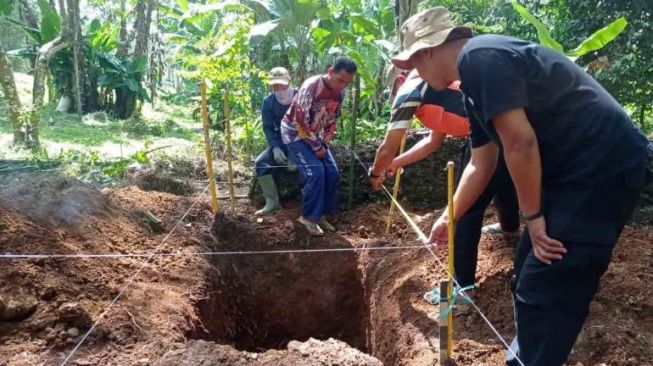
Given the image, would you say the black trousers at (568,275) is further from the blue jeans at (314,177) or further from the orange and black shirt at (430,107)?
the blue jeans at (314,177)

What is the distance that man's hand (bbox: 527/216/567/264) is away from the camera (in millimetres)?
1916

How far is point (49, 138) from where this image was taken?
11.2m

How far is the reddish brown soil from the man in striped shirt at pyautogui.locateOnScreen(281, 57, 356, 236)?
0.29 m

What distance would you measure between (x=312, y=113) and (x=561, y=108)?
3441 millimetres

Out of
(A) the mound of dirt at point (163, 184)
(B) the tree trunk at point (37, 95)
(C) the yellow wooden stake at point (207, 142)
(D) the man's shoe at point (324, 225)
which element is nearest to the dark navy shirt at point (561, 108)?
(C) the yellow wooden stake at point (207, 142)

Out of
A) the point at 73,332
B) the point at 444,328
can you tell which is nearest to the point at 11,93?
the point at 73,332

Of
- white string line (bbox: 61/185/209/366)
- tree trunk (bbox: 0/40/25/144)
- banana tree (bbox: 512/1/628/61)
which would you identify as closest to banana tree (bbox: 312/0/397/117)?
banana tree (bbox: 512/1/628/61)

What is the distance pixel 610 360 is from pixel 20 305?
3.21m

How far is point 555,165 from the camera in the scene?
195 cm

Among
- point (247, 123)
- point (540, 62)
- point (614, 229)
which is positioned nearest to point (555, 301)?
point (614, 229)

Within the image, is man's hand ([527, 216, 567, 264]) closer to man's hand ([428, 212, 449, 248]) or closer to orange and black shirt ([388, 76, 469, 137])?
man's hand ([428, 212, 449, 248])

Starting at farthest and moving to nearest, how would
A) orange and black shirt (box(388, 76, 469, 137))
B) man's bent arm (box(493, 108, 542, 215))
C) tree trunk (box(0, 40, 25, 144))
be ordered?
tree trunk (box(0, 40, 25, 144)), orange and black shirt (box(388, 76, 469, 137)), man's bent arm (box(493, 108, 542, 215))

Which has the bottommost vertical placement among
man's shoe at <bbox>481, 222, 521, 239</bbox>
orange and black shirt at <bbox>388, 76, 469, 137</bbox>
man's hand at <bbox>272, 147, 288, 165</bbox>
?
man's shoe at <bbox>481, 222, 521, 239</bbox>

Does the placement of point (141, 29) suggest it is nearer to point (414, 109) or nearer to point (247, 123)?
point (247, 123)
